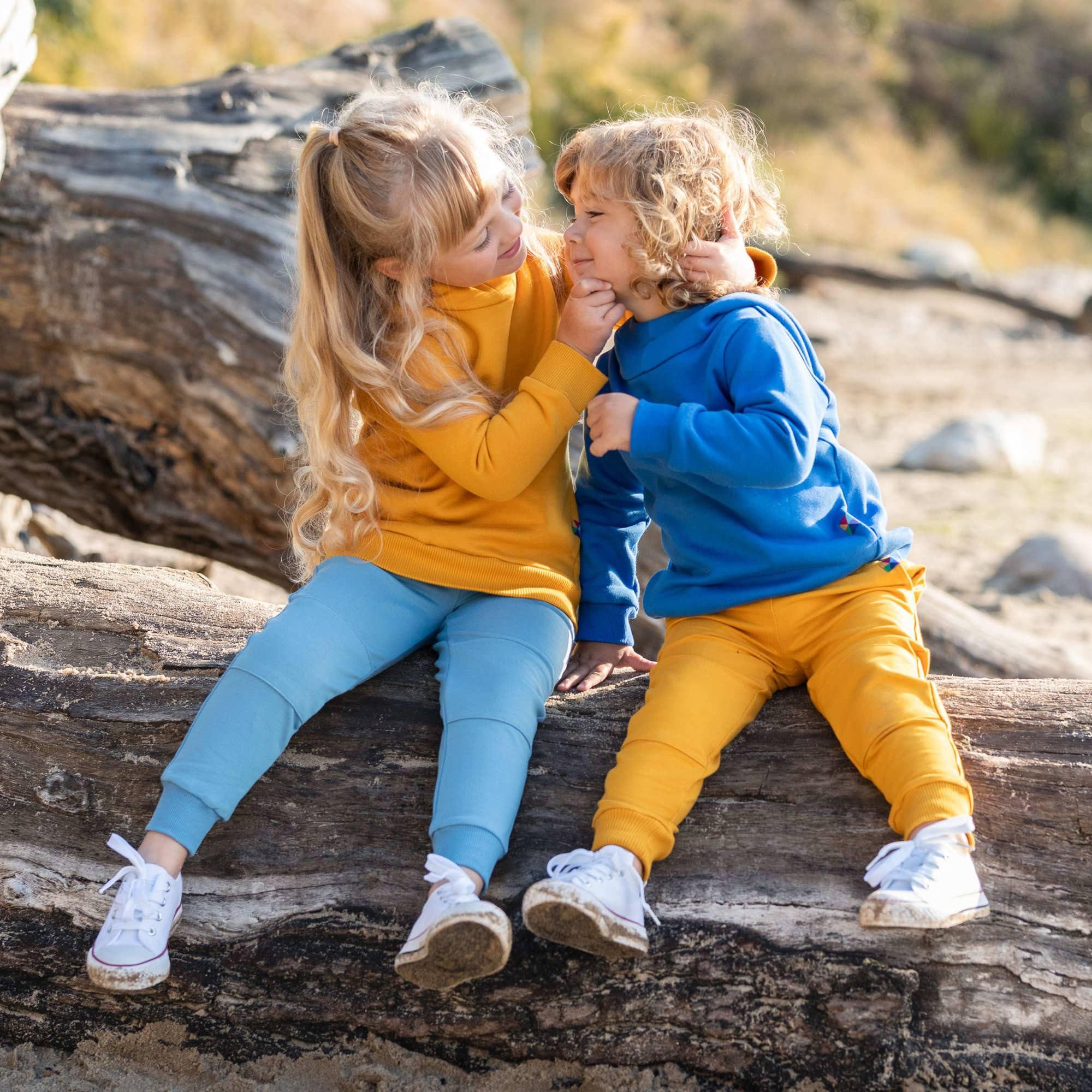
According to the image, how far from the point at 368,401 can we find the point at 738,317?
0.81m

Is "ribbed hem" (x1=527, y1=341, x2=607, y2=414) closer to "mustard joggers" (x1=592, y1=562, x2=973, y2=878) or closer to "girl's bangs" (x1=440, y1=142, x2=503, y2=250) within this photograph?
"girl's bangs" (x1=440, y1=142, x2=503, y2=250)

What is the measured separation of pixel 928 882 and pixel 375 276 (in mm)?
1566

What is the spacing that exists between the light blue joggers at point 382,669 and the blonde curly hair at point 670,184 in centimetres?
73

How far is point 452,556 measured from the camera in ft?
7.86

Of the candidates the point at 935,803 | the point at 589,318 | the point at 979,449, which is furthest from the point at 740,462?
the point at 979,449

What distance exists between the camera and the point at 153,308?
395 cm

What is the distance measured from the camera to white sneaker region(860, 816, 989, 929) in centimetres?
180

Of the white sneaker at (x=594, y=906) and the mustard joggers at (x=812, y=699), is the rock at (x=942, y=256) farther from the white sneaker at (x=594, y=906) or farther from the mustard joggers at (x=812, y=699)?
the white sneaker at (x=594, y=906)

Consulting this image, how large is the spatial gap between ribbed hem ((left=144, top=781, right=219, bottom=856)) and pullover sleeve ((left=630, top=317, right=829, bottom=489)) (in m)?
1.05

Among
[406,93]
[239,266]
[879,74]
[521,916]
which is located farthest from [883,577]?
[879,74]

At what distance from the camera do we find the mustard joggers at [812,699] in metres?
2.00

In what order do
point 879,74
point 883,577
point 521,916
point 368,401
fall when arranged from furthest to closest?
point 879,74 < point 368,401 < point 883,577 < point 521,916

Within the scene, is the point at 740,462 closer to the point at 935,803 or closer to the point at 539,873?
the point at 935,803

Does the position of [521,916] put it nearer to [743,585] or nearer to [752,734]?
[752,734]
